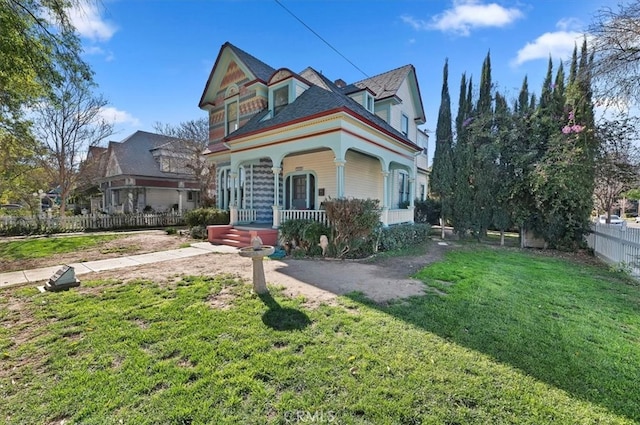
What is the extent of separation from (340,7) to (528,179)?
986cm

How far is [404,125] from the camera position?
58.2 feet

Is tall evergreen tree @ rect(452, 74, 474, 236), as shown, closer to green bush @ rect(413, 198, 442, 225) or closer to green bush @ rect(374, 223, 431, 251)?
green bush @ rect(374, 223, 431, 251)

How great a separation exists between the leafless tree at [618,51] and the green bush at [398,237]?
703 centimetres

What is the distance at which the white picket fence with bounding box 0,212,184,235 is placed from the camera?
1397 cm

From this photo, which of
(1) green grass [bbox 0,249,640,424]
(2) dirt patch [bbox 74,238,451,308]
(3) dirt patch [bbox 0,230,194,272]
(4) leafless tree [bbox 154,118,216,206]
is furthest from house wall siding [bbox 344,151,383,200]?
(4) leafless tree [bbox 154,118,216,206]

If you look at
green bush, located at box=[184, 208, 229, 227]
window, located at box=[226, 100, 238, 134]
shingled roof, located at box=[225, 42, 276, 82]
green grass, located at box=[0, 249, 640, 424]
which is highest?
shingled roof, located at box=[225, 42, 276, 82]

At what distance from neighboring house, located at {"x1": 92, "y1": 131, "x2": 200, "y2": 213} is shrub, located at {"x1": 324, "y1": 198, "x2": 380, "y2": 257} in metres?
18.3

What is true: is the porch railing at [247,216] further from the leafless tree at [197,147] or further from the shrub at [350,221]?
the leafless tree at [197,147]

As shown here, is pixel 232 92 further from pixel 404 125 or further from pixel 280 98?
pixel 404 125

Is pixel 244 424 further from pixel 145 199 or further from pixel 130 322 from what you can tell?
pixel 145 199

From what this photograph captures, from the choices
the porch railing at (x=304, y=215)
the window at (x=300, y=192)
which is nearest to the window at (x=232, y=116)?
the window at (x=300, y=192)

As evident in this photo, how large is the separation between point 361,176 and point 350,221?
238 inches

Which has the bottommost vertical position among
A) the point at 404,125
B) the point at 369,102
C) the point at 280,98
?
the point at 280,98

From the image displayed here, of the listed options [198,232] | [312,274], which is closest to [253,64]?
[198,232]
